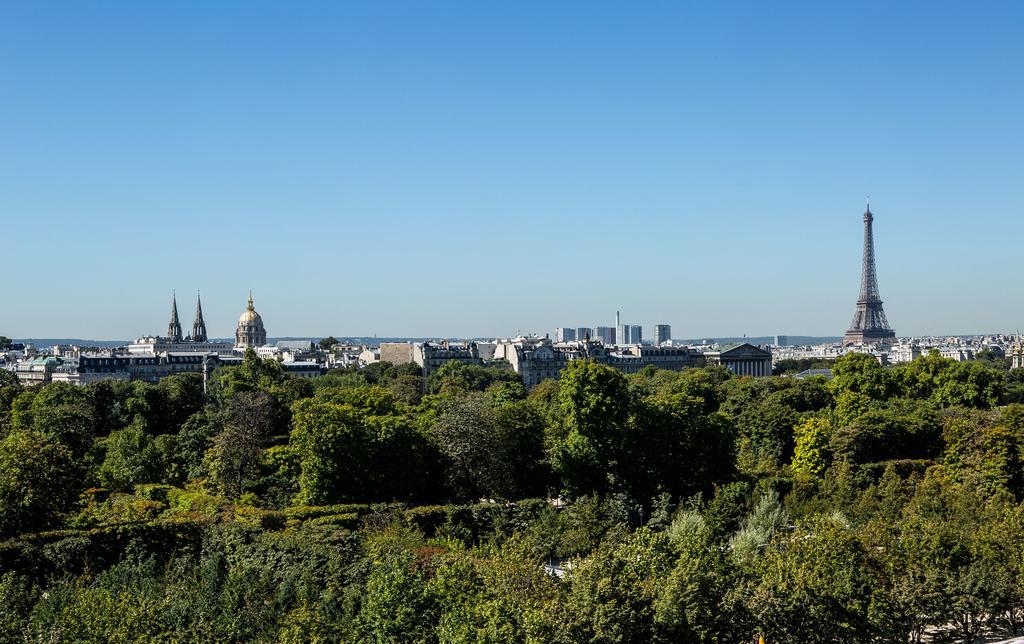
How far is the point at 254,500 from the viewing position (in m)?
42.0

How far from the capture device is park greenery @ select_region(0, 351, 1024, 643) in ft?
75.7

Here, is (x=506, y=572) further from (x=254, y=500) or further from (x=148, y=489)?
(x=148, y=489)

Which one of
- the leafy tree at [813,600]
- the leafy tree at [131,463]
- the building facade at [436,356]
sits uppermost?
the building facade at [436,356]

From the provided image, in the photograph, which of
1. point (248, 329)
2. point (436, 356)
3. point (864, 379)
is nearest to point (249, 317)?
point (248, 329)

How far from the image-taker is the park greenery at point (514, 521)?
75.7ft

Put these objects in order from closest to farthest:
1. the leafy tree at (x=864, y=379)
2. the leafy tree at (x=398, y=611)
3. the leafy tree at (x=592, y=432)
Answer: the leafy tree at (x=398, y=611), the leafy tree at (x=592, y=432), the leafy tree at (x=864, y=379)

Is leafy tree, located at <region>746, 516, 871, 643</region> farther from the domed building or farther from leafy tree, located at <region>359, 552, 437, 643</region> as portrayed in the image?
the domed building

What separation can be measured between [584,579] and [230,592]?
802 centimetres

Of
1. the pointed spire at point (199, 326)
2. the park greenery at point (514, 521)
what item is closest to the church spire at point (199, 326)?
the pointed spire at point (199, 326)

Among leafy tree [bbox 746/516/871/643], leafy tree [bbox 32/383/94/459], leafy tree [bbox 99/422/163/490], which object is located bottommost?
leafy tree [bbox 746/516/871/643]

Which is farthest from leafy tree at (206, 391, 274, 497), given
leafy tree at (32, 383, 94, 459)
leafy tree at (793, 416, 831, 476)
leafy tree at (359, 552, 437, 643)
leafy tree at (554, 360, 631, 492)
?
leafy tree at (793, 416, 831, 476)

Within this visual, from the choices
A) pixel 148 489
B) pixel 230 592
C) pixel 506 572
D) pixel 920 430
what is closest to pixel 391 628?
pixel 506 572

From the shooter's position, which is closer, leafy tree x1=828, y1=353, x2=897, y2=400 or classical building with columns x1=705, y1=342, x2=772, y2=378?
leafy tree x1=828, y1=353, x2=897, y2=400

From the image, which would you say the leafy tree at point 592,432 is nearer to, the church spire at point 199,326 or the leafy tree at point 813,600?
the leafy tree at point 813,600
